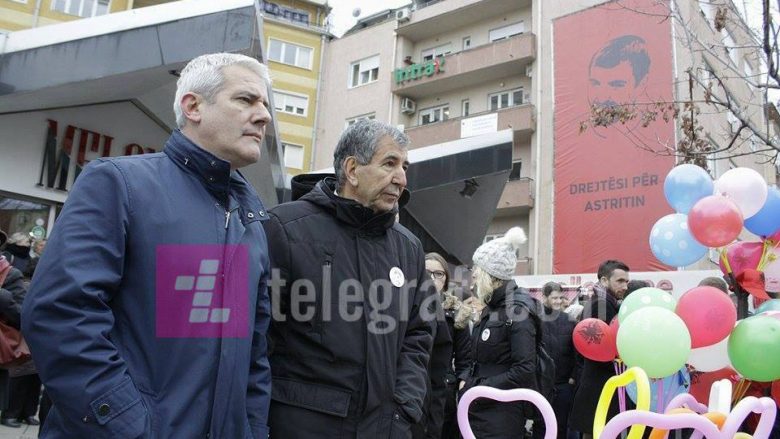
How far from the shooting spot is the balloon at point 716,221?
3.89 meters

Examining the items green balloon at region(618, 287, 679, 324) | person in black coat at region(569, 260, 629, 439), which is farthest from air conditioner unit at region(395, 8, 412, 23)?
green balloon at region(618, 287, 679, 324)

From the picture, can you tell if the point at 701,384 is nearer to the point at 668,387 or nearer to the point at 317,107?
the point at 668,387

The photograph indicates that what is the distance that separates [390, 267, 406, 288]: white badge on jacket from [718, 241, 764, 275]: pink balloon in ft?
8.89

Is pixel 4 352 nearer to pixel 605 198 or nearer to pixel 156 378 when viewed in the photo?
pixel 156 378

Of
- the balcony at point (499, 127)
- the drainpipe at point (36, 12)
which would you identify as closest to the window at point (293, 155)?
the balcony at point (499, 127)

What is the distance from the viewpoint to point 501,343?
13.5ft

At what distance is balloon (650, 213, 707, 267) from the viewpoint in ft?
14.5

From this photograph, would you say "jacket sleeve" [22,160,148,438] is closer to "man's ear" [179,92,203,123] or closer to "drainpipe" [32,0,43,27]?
"man's ear" [179,92,203,123]

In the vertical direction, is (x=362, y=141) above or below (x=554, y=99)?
below

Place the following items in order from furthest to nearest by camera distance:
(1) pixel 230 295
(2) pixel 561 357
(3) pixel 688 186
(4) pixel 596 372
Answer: (2) pixel 561 357, (4) pixel 596 372, (3) pixel 688 186, (1) pixel 230 295

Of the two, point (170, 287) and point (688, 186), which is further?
point (688, 186)

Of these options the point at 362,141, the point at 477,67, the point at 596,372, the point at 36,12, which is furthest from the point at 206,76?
the point at 36,12

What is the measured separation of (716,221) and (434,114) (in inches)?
950

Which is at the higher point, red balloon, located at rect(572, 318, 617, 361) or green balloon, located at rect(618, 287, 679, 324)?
green balloon, located at rect(618, 287, 679, 324)
